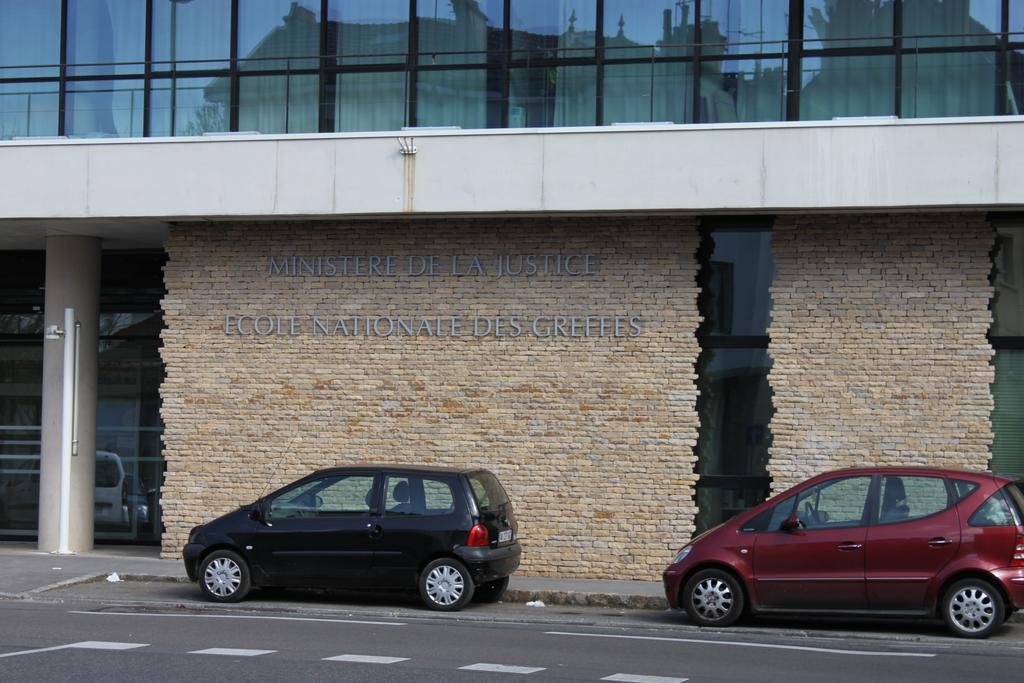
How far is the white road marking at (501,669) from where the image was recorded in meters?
9.80

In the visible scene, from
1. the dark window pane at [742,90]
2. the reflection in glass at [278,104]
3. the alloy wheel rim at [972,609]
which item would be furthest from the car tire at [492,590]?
the reflection in glass at [278,104]

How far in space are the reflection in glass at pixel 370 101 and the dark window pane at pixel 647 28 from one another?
Answer: 112 inches

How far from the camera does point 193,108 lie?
18562mm

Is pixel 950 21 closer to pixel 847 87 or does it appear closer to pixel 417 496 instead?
pixel 847 87

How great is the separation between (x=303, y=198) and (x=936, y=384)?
813 cm

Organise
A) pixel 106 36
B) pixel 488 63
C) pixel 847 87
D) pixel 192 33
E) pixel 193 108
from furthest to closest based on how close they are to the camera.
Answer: pixel 106 36
pixel 192 33
pixel 193 108
pixel 488 63
pixel 847 87

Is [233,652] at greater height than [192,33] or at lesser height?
lesser

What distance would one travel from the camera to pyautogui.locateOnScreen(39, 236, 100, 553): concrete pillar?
18.9 meters

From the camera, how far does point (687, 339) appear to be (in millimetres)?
16844

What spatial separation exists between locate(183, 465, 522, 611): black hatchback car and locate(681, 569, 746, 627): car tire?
7.02 ft

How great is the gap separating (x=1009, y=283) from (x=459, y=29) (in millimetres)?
7720

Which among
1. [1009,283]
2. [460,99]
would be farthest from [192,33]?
[1009,283]

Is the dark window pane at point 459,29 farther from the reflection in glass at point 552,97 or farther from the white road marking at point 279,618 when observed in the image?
the white road marking at point 279,618

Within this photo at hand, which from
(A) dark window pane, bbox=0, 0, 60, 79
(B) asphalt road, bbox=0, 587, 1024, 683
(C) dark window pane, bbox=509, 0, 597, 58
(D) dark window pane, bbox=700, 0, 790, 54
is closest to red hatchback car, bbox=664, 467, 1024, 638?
(B) asphalt road, bbox=0, 587, 1024, 683
